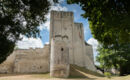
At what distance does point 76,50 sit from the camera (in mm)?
29875

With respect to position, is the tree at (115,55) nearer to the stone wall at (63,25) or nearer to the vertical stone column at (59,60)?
the vertical stone column at (59,60)

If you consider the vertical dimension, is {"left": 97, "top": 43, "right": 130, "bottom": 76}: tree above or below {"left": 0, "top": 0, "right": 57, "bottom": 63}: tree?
below

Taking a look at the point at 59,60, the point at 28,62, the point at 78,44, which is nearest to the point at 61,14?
the point at 78,44

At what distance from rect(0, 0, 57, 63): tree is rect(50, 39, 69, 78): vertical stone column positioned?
955 cm

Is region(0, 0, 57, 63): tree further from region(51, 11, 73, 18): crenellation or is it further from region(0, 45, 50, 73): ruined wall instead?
region(51, 11, 73, 18): crenellation

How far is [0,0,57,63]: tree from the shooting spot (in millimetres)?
7230

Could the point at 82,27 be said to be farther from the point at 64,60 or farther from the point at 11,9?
the point at 11,9

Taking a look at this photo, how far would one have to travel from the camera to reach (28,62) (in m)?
26.7

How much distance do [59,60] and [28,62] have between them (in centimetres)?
1197

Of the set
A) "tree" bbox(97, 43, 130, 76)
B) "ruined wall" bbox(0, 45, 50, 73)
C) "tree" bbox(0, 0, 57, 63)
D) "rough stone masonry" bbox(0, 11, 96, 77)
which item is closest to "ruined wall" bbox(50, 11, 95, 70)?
"rough stone masonry" bbox(0, 11, 96, 77)

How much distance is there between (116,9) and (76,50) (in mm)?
24867

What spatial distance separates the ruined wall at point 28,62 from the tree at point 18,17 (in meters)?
19.0

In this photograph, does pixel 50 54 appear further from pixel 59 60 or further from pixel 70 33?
pixel 59 60

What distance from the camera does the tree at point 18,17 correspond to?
723cm
